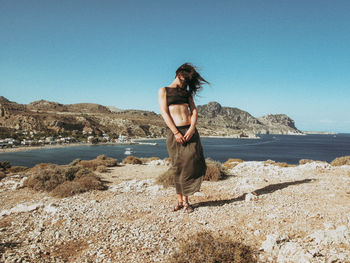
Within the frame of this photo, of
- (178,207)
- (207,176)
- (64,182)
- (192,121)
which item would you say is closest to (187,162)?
(192,121)

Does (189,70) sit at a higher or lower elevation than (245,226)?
higher

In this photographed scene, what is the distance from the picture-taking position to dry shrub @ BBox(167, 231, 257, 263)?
2.83 m

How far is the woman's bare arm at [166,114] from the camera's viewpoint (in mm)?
4273

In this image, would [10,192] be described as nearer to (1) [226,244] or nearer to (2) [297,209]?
(1) [226,244]

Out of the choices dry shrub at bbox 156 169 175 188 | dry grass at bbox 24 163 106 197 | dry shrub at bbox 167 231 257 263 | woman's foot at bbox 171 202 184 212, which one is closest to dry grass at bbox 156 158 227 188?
dry shrub at bbox 156 169 175 188

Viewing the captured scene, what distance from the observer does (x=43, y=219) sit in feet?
16.2

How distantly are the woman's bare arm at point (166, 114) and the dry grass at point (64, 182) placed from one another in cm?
515

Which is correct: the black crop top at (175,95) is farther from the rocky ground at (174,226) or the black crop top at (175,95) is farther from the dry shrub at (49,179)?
the dry shrub at (49,179)

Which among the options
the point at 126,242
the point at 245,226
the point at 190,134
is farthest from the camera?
the point at 190,134

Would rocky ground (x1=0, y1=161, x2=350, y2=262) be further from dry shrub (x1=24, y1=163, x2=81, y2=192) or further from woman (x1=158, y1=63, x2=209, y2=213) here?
dry shrub (x1=24, y1=163, x2=81, y2=192)

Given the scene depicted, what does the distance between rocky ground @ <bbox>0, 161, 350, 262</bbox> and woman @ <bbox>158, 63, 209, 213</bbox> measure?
2.73ft

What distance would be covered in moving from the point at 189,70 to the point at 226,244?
3273 mm

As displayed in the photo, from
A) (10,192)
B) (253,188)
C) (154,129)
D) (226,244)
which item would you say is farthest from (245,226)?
(154,129)

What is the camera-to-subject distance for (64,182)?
8.56 meters
